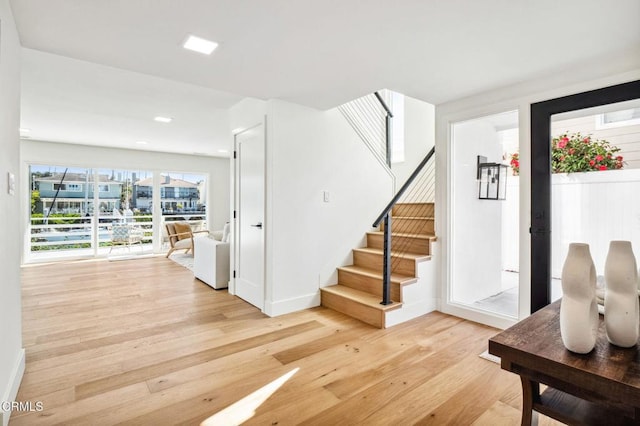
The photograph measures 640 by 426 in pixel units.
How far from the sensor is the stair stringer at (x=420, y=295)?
3.15 m

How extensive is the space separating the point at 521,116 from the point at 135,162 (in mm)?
7629

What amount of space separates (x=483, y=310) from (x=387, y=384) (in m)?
1.62

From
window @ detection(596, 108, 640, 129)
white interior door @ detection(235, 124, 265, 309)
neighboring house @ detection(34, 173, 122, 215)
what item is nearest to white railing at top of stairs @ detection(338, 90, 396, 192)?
white interior door @ detection(235, 124, 265, 309)

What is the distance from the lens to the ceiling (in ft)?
5.96

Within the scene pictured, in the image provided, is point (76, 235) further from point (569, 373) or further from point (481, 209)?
point (569, 373)

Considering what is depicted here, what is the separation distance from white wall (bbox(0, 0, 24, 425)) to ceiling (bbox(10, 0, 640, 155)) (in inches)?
9.4

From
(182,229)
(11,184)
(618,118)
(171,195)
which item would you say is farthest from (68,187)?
(618,118)

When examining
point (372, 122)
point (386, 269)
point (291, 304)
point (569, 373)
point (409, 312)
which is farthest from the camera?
point (372, 122)

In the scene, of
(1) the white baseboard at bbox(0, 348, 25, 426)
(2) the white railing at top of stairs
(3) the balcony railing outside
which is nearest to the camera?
(1) the white baseboard at bbox(0, 348, 25, 426)

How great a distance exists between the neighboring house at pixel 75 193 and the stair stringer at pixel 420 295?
7021 mm

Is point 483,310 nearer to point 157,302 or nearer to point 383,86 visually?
point 383,86

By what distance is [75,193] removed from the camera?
7.02m

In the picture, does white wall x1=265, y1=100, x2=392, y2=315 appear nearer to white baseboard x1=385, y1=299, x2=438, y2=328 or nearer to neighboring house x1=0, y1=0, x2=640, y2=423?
neighboring house x1=0, y1=0, x2=640, y2=423

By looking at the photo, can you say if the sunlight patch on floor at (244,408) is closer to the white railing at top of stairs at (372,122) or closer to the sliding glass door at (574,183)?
the sliding glass door at (574,183)
